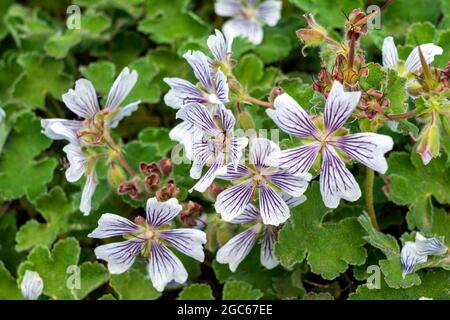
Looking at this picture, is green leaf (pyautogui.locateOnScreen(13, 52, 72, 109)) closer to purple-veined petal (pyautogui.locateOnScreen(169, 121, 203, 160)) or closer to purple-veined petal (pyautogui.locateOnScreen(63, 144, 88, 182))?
purple-veined petal (pyautogui.locateOnScreen(63, 144, 88, 182))

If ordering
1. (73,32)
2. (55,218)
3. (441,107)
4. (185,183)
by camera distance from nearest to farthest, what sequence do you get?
(441,107)
(185,183)
(55,218)
(73,32)

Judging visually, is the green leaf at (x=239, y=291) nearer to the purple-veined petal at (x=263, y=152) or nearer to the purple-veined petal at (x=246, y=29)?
the purple-veined petal at (x=263, y=152)

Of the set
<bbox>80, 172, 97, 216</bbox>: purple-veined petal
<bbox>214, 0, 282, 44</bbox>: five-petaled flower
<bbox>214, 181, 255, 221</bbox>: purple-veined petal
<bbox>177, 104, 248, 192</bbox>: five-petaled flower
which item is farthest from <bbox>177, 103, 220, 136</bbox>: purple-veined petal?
Answer: <bbox>214, 0, 282, 44</bbox>: five-petaled flower

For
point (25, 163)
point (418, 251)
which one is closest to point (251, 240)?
point (418, 251)

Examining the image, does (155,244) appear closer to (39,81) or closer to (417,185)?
(417,185)

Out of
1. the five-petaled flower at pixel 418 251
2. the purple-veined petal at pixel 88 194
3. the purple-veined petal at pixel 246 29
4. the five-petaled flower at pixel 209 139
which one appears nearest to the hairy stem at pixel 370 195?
the five-petaled flower at pixel 418 251

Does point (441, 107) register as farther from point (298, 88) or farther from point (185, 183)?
point (185, 183)
